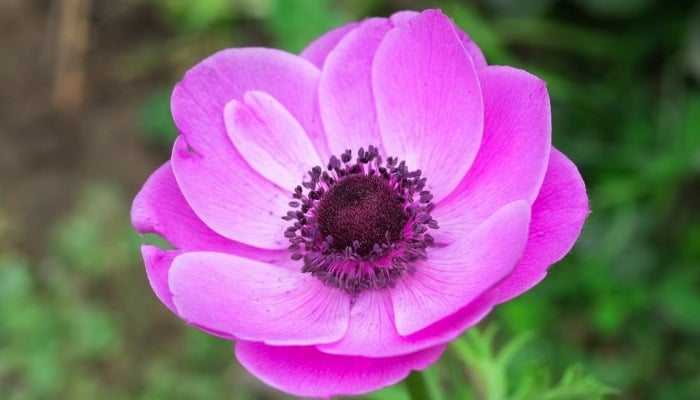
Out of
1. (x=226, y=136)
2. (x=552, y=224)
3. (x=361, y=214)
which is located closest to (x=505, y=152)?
(x=552, y=224)

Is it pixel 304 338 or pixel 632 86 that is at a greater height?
pixel 304 338

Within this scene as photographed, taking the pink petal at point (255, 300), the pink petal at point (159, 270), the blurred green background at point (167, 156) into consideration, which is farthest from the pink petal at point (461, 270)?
the blurred green background at point (167, 156)

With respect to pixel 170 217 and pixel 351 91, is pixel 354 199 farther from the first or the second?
pixel 170 217

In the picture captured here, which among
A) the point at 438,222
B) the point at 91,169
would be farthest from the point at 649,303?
the point at 91,169

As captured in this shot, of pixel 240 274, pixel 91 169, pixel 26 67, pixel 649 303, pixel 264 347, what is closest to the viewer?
pixel 264 347

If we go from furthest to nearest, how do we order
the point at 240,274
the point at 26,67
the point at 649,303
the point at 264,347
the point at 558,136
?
the point at 26,67 → the point at 558,136 → the point at 649,303 → the point at 240,274 → the point at 264,347

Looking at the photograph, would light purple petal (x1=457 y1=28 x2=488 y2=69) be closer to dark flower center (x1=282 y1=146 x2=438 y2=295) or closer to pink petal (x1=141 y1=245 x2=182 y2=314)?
dark flower center (x1=282 y1=146 x2=438 y2=295)

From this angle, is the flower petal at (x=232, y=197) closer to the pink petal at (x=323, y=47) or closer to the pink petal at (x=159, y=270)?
the pink petal at (x=159, y=270)

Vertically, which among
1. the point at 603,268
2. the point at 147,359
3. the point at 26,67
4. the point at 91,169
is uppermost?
the point at 26,67

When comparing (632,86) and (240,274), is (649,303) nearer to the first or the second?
(632,86)
